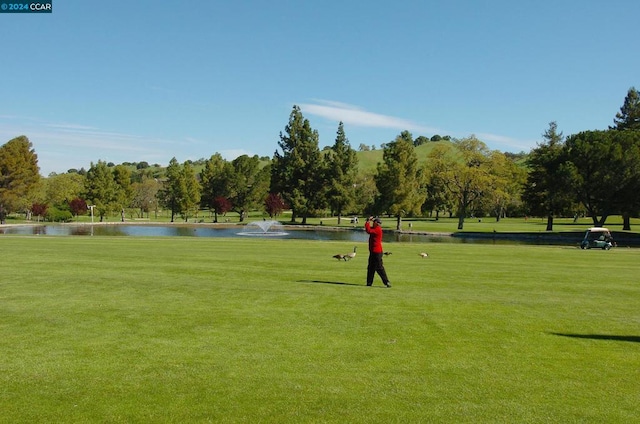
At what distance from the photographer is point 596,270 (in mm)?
23250

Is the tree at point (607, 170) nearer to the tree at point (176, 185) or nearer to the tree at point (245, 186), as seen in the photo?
the tree at point (245, 186)

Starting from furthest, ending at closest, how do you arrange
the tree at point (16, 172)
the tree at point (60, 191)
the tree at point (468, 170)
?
the tree at point (60, 191) → the tree at point (16, 172) → the tree at point (468, 170)

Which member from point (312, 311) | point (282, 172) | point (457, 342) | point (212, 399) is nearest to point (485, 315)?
point (457, 342)

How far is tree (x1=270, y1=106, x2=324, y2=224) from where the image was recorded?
347 ft

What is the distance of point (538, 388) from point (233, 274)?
14087mm

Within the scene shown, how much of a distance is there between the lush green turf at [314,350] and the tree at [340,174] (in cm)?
8387

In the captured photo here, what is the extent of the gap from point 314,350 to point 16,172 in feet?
363

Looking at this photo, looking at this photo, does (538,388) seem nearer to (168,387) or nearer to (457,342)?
(457,342)

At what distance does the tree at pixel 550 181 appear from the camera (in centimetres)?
7138

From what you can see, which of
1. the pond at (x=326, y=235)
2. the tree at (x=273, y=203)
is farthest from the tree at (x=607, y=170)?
the tree at (x=273, y=203)

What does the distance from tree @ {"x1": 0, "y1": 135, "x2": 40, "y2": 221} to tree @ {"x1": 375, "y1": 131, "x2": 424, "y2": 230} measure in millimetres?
73092

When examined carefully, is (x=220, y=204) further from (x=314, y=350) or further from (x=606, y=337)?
(x=606, y=337)

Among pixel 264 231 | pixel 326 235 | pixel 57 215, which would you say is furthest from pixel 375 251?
pixel 57 215

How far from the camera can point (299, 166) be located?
349ft
